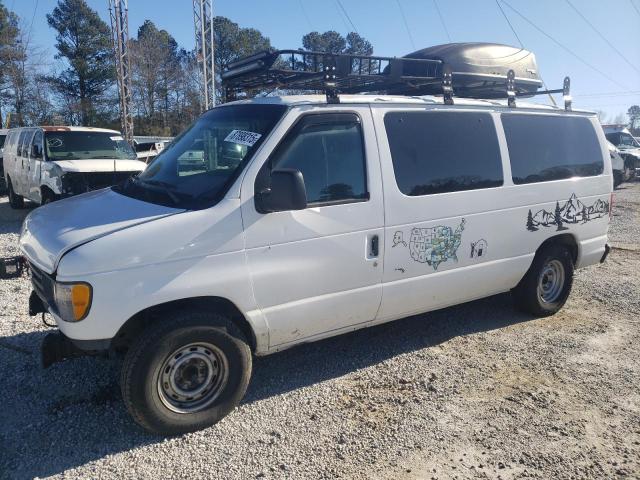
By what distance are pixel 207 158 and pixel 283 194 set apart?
0.85m

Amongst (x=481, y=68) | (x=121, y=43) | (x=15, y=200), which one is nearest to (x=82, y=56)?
(x=121, y=43)

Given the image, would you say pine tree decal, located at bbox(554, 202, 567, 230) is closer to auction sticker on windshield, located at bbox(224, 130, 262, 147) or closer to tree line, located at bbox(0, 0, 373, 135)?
auction sticker on windshield, located at bbox(224, 130, 262, 147)

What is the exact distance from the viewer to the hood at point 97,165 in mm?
9391

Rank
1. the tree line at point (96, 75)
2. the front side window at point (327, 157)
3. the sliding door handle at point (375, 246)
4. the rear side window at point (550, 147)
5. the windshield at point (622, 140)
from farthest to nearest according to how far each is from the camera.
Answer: the tree line at point (96, 75) → the windshield at point (622, 140) → the rear side window at point (550, 147) → the sliding door handle at point (375, 246) → the front side window at point (327, 157)

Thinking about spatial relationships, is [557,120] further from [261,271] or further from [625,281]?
[261,271]

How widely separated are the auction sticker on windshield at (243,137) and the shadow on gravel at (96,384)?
1.81 m

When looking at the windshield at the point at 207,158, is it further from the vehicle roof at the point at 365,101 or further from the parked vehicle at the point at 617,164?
the parked vehicle at the point at 617,164

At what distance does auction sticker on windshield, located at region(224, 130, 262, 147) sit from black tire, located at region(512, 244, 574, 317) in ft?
10.4

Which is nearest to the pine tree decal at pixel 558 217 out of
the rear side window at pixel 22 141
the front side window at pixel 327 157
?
the front side window at pixel 327 157

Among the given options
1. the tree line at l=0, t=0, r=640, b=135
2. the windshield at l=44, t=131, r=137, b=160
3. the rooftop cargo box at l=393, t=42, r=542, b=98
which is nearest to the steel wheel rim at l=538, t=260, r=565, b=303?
the rooftop cargo box at l=393, t=42, r=542, b=98

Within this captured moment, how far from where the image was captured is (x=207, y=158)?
371 centimetres

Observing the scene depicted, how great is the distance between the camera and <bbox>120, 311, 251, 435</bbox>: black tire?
9.98ft

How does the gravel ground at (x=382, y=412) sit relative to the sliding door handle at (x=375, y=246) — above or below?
below

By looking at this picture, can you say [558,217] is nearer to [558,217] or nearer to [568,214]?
[558,217]
